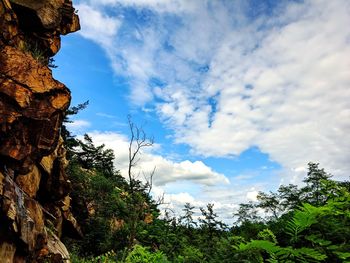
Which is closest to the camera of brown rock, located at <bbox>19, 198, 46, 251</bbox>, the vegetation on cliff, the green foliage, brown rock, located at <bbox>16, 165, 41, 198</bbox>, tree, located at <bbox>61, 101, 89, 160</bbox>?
the vegetation on cliff

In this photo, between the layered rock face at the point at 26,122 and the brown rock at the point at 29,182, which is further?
the brown rock at the point at 29,182

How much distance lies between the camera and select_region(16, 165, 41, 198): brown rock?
650 inches

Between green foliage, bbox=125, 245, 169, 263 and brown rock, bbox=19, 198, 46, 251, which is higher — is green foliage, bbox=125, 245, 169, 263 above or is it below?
below

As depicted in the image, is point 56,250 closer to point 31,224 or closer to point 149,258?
point 31,224

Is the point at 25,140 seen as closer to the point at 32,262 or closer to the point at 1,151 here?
the point at 1,151

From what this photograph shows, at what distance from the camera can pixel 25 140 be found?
14656 millimetres

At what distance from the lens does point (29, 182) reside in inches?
683

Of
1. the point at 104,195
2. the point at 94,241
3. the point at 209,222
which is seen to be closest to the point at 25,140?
the point at 209,222

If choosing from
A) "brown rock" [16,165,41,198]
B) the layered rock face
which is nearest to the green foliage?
the layered rock face

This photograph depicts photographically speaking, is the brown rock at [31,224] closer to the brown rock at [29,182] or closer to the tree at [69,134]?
the brown rock at [29,182]

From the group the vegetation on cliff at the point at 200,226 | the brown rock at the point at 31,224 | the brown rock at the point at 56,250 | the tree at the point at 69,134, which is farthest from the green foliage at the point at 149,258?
the tree at the point at 69,134

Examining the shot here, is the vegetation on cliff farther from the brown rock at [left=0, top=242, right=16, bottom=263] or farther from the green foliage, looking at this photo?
the brown rock at [left=0, top=242, right=16, bottom=263]

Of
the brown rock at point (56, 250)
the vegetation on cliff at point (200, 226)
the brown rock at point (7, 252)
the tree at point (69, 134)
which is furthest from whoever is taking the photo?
the tree at point (69, 134)

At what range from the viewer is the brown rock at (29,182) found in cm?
1650
